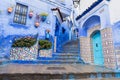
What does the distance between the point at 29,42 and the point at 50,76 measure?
406 cm

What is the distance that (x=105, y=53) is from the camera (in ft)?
19.2

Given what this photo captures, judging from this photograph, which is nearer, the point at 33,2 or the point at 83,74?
the point at 83,74

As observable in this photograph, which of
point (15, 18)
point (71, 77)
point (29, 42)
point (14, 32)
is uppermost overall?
point (15, 18)

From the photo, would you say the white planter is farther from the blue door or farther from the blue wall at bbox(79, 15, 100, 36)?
the blue door

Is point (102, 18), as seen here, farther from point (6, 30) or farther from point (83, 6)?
point (6, 30)

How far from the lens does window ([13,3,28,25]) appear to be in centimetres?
827

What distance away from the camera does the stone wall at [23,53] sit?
668cm

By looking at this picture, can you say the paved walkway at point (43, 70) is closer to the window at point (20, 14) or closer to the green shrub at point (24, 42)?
the green shrub at point (24, 42)

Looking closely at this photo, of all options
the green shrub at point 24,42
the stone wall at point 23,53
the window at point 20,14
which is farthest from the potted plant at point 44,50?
the window at point 20,14

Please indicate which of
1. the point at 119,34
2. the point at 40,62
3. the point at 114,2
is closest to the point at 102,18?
the point at 114,2

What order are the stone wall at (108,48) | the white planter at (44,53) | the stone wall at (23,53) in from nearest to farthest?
the stone wall at (108,48), the stone wall at (23,53), the white planter at (44,53)

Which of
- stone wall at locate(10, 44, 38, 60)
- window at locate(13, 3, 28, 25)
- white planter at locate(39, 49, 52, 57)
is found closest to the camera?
stone wall at locate(10, 44, 38, 60)

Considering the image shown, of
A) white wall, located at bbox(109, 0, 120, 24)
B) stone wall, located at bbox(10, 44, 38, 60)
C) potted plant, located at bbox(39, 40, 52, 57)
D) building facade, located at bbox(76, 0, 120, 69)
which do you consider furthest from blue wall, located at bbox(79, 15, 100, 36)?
stone wall, located at bbox(10, 44, 38, 60)

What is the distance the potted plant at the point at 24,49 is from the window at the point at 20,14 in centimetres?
186
